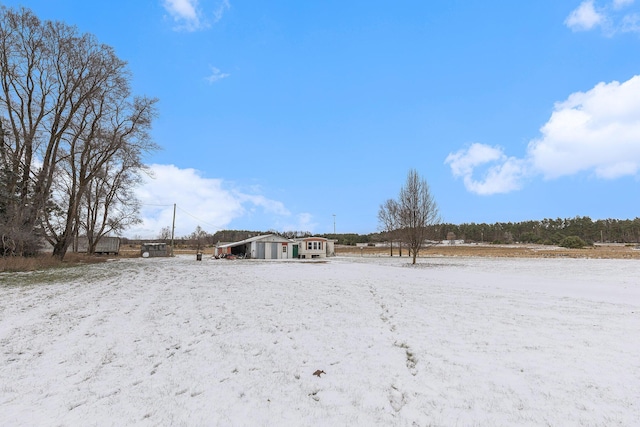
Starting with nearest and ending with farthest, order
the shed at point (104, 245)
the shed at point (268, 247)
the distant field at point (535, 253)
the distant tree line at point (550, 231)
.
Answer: the distant field at point (535, 253) → the shed at point (268, 247) → the shed at point (104, 245) → the distant tree line at point (550, 231)

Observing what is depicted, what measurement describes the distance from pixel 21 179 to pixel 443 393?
2795cm

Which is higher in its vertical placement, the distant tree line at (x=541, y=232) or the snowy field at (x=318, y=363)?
the distant tree line at (x=541, y=232)

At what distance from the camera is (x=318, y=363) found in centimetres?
487

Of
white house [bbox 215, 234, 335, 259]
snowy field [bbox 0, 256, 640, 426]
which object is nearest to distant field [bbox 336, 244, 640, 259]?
white house [bbox 215, 234, 335, 259]

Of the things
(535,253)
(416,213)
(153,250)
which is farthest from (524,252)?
(153,250)

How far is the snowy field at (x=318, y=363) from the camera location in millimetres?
3461

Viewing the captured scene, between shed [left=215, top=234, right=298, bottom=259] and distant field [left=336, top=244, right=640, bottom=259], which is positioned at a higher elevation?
shed [left=215, top=234, right=298, bottom=259]

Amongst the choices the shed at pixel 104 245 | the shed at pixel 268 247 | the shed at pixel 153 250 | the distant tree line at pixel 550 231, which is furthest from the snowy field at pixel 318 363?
the distant tree line at pixel 550 231

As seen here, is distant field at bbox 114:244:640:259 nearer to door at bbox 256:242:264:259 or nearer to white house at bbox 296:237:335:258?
white house at bbox 296:237:335:258

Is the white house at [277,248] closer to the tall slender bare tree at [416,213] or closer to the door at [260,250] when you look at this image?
the door at [260,250]

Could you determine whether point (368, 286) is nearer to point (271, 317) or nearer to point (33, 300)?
point (271, 317)

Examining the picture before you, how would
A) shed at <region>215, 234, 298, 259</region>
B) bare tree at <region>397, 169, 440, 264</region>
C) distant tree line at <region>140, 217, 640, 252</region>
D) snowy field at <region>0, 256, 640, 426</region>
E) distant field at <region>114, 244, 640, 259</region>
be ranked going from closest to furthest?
snowy field at <region>0, 256, 640, 426</region> → bare tree at <region>397, 169, 440, 264</region> → distant field at <region>114, 244, 640, 259</region> → shed at <region>215, 234, 298, 259</region> → distant tree line at <region>140, 217, 640, 252</region>

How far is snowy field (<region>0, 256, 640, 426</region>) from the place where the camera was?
3.46 m

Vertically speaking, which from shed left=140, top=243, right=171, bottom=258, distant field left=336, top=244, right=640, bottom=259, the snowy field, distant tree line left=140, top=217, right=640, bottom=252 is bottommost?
the snowy field
